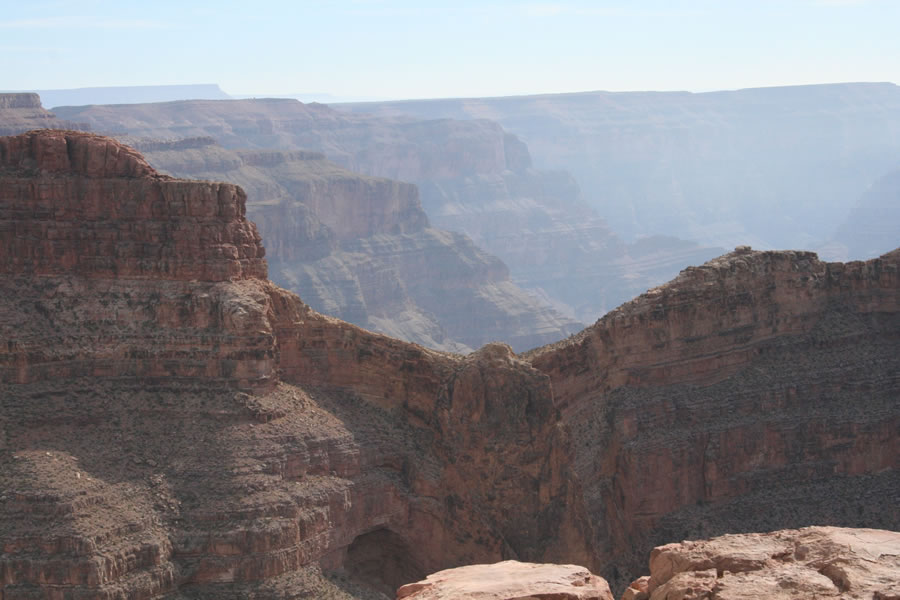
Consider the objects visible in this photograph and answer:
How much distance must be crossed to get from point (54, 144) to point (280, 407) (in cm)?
1448

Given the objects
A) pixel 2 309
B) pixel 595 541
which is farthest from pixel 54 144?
pixel 595 541

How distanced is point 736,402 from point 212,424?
1044 inches

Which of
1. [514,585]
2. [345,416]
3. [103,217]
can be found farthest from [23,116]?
[514,585]

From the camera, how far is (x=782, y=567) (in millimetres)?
24094

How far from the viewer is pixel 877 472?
6331 centimetres

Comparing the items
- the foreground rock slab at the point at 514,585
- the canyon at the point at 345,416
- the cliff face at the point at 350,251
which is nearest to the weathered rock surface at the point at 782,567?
the foreground rock slab at the point at 514,585

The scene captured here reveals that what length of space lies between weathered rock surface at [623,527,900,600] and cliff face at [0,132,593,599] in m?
25.1

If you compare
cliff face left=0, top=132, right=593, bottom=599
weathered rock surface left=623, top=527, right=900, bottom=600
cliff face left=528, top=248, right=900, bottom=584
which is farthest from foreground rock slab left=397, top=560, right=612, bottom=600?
cliff face left=528, top=248, right=900, bottom=584

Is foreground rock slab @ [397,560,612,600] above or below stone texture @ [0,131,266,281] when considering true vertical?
below

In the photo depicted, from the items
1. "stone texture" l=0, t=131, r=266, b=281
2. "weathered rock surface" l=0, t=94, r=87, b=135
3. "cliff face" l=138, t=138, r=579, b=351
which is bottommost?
"cliff face" l=138, t=138, r=579, b=351

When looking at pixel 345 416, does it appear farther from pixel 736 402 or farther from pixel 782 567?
pixel 782 567

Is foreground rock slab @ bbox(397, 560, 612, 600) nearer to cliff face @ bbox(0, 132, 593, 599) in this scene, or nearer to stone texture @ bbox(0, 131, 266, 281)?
cliff face @ bbox(0, 132, 593, 599)

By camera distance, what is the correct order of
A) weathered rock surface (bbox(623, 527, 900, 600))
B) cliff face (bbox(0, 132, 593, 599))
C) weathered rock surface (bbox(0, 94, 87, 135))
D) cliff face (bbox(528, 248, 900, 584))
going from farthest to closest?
weathered rock surface (bbox(0, 94, 87, 135))
cliff face (bbox(528, 248, 900, 584))
cliff face (bbox(0, 132, 593, 599))
weathered rock surface (bbox(623, 527, 900, 600))

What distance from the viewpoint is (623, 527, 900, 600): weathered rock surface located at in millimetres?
22766
